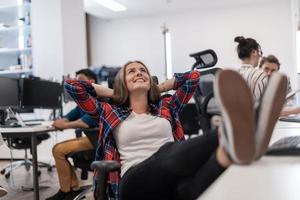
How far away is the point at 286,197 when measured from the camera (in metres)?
0.73

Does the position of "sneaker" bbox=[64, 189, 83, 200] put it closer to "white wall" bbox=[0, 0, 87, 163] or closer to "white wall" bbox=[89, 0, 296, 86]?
"white wall" bbox=[0, 0, 87, 163]

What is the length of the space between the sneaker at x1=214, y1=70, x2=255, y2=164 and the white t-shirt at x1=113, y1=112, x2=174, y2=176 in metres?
0.90

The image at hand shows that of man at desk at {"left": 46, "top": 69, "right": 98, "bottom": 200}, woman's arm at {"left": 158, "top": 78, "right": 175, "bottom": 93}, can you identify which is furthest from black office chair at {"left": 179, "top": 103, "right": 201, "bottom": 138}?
woman's arm at {"left": 158, "top": 78, "right": 175, "bottom": 93}

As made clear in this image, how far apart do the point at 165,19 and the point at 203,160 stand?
7.06 meters

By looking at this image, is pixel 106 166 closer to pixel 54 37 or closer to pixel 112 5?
pixel 54 37

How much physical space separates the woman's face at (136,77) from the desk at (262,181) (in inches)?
40.0

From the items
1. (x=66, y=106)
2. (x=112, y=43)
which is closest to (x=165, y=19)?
(x=112, y=43)

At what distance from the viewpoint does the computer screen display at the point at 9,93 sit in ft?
11.2

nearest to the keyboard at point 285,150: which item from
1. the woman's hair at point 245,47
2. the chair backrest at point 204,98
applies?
the chair backrest at point 204,98

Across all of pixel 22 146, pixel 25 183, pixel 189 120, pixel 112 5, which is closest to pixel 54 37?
pixel 22 146

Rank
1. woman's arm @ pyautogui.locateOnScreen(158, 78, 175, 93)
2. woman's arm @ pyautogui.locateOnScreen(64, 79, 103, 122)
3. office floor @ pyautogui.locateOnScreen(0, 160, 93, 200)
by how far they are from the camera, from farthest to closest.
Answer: office floor @ pyautogui.locateOnScreen(0, 160, 93, 200) → woman's arm @ pyautogui.locateOnScreen(158, 78, 175, 93) → woman's arm @ pyautogui.locateOnScreen(64, 79, 103, 122)

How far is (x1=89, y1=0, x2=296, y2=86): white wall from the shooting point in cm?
640

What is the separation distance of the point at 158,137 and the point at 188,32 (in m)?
6.05

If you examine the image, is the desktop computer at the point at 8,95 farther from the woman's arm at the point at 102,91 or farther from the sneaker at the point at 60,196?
the woman's arm at the point at 102,91
